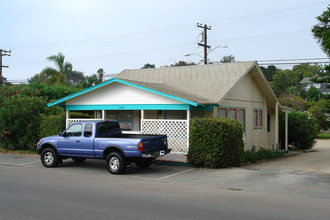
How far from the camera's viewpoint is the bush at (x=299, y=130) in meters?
23.5

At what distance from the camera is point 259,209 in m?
7.29

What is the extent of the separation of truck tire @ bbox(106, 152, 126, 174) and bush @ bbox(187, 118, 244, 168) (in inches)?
116

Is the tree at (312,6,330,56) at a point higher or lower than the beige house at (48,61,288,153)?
higher

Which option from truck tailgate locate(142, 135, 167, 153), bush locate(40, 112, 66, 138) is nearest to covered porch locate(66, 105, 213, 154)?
bush locate(40, 112, 66, 138)

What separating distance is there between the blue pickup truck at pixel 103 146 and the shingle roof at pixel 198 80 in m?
3.46

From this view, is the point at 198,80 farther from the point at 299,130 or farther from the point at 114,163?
the point at 299,130

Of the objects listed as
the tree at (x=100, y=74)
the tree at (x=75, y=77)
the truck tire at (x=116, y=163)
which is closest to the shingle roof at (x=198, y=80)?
the truck tire at (x=116, y=163)

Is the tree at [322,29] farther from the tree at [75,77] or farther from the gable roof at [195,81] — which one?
the tree at [75,77]

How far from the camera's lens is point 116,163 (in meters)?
12.4

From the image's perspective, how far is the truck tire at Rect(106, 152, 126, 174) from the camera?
12.2 metres

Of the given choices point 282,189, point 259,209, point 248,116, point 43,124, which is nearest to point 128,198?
point 259,209

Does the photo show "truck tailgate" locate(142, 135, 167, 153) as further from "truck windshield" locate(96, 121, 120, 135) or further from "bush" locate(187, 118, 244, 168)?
"truck windshield" locate(96, 121, 120, 135)

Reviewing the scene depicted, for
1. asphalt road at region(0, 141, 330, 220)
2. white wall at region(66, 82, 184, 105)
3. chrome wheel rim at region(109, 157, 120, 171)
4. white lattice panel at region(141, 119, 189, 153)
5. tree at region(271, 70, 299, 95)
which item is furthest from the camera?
tree at region(271, 70, 299, 95)

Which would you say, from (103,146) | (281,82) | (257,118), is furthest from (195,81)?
(281,82)
